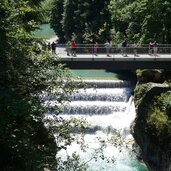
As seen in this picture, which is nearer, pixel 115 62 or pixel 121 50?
pixel 115 62

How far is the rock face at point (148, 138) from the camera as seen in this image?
27.9m

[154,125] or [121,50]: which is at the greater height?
[121,50]

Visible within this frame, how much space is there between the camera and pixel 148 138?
29094mm

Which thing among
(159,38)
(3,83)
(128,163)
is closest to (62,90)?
(3,83)

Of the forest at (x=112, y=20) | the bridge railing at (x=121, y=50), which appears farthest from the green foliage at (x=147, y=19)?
the bridge railing at (x=121, y=50)

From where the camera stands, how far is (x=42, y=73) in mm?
14312

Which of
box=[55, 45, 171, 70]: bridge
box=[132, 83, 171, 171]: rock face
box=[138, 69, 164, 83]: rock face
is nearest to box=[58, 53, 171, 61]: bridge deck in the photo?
box=[55, 45, 171, 70]: bridge

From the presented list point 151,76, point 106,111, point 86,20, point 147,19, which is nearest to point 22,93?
point 151,76

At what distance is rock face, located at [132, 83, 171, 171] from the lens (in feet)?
91.6

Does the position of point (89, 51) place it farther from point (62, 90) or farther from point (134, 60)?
point (62, 90)

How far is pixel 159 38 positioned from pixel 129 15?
179 inches

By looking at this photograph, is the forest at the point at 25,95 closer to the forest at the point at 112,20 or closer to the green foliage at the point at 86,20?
the forest at the point at 112,20

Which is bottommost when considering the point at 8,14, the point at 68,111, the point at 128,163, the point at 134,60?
the point at 128,163

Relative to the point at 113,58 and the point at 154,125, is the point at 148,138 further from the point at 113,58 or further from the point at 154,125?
the point at 113,58
